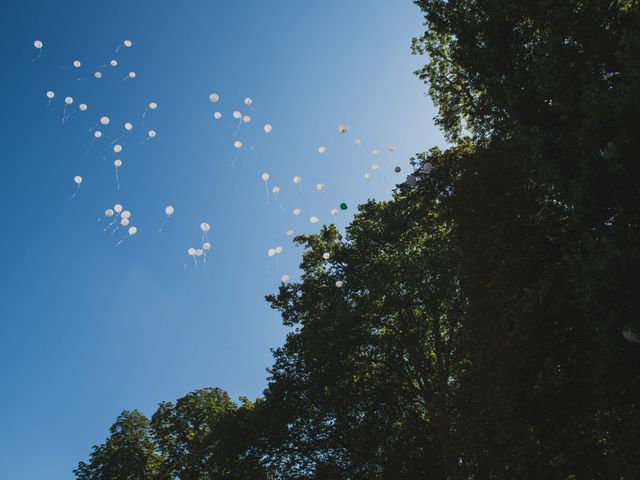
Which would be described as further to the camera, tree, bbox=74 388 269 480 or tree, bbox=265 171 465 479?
Result: tree, bbox=74 388 269 480

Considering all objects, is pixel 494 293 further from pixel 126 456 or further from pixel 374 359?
pixel 126 456

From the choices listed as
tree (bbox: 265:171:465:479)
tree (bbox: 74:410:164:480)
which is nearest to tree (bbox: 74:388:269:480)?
tree (bbox: 74:410:164:480)

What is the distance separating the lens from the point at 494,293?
9.41 m

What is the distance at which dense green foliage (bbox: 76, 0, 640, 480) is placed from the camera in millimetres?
7348

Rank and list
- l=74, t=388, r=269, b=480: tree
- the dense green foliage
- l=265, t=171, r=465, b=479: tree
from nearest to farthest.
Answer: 1. the dense green foliage
2. l=265, t=171, r=465, b=479: tree
3. l=74, t=388, r=269, b=480: tree

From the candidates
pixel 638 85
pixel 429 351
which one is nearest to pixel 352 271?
pixel 429 351

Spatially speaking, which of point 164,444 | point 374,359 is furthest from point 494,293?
point 164,444

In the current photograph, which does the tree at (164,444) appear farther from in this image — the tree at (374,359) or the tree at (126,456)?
the tree at (374,359)

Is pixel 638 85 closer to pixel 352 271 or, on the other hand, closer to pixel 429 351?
pixel 352 271

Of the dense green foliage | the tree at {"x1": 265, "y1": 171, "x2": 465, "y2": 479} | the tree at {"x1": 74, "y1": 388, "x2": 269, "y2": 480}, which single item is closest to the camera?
the dense green foliage

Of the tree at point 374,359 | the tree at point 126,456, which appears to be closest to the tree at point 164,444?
the tree at point 126,456

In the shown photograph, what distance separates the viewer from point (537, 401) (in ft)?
27.5

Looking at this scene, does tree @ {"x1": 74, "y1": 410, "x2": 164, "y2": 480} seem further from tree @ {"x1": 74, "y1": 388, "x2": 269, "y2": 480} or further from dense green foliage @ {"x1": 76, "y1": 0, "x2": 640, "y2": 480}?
dense green foliage @ {"x1": 76, "y1": 0, "x2": 640, "y2": 480}

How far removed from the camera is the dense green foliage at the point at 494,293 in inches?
289
